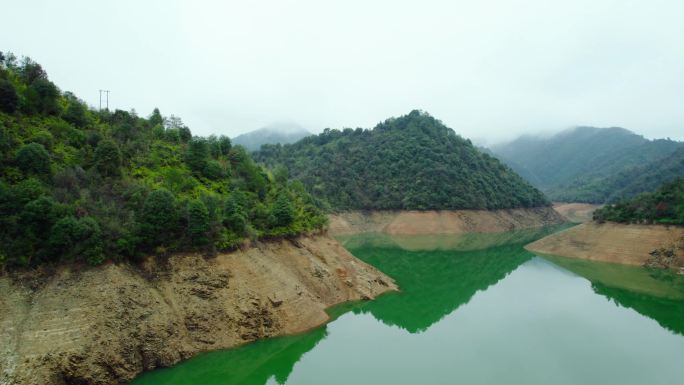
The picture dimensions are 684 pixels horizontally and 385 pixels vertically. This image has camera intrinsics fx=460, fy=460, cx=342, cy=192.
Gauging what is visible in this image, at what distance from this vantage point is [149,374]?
19.8m

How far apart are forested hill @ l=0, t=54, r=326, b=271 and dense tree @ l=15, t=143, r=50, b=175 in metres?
0.04

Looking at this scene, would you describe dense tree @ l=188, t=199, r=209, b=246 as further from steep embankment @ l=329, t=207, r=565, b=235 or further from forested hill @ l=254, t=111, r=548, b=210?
forested hill @ l=254, t=111, r=548, b=210

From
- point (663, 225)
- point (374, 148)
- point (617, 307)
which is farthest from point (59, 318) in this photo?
point (374, 148)

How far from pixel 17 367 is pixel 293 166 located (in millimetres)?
94420

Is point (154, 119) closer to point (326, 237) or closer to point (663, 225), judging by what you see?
point (326, 237)

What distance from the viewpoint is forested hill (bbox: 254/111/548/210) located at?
296ft

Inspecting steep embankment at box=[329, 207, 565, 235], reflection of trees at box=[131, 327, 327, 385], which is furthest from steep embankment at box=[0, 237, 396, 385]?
steep embankment at box=[329, 207, 565, 235]

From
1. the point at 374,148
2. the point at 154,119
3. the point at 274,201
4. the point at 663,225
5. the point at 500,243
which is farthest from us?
the point at 374,148

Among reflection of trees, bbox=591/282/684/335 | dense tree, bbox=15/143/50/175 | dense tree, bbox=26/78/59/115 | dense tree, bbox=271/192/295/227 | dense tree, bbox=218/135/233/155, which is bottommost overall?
reflection of trees, bbox=591/282/684/335

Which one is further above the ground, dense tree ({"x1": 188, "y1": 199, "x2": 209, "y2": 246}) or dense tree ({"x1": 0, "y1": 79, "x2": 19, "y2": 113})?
dense tree ({"x1": 0, "y1": 79, "x2": 19, "y2": 113})

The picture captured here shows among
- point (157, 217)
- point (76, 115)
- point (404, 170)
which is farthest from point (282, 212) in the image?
point (404, 170)

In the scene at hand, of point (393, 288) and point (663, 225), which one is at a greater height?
point (663, 225)

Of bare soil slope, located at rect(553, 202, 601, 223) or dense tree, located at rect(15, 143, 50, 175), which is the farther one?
bare soil slope, located at rect(553, 202, 601, 223)

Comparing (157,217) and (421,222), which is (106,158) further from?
(421,222)
